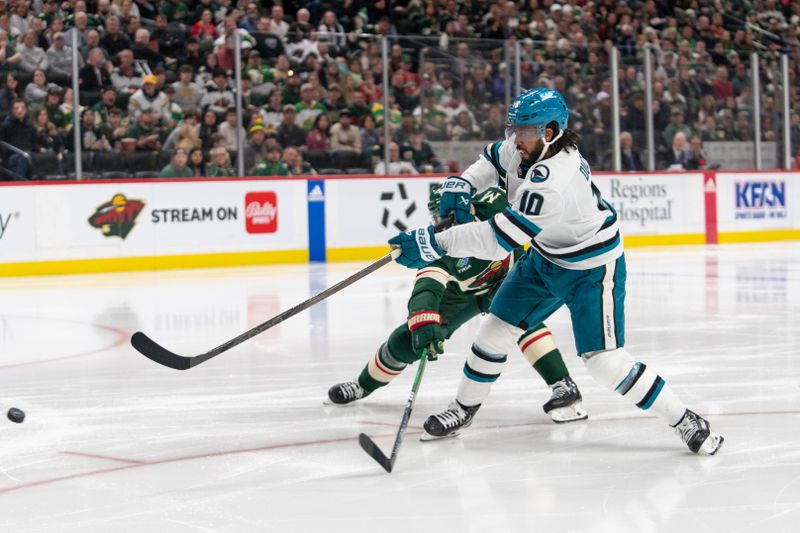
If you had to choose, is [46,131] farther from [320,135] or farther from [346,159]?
[346,159]

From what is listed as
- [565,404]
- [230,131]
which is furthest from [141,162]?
[565,404]

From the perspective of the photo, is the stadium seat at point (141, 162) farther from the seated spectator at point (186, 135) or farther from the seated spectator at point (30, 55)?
the seated spectator at point (30, 55)

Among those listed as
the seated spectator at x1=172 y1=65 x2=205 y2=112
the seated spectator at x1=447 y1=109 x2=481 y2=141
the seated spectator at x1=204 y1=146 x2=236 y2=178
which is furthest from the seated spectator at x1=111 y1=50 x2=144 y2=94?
the seated spectator at x1=447 y1=109 x2=481 y2=141

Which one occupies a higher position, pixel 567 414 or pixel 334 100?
pixel 334 100

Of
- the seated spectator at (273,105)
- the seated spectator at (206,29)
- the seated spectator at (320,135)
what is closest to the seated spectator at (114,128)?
the seated spectator at (206,29)

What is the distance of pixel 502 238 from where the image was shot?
3547 millimetres

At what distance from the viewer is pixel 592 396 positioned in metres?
4.57

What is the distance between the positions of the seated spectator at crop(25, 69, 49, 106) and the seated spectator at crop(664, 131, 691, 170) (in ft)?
23.4

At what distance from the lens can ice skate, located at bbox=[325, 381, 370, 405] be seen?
444 centimetres

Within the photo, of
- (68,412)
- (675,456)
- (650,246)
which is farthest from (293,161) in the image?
(675,456)

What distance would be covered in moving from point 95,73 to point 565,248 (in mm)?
8143

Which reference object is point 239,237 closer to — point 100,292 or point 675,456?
point 100,292

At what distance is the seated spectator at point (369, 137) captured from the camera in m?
12.3

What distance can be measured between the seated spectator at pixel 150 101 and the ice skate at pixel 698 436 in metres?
8.42
